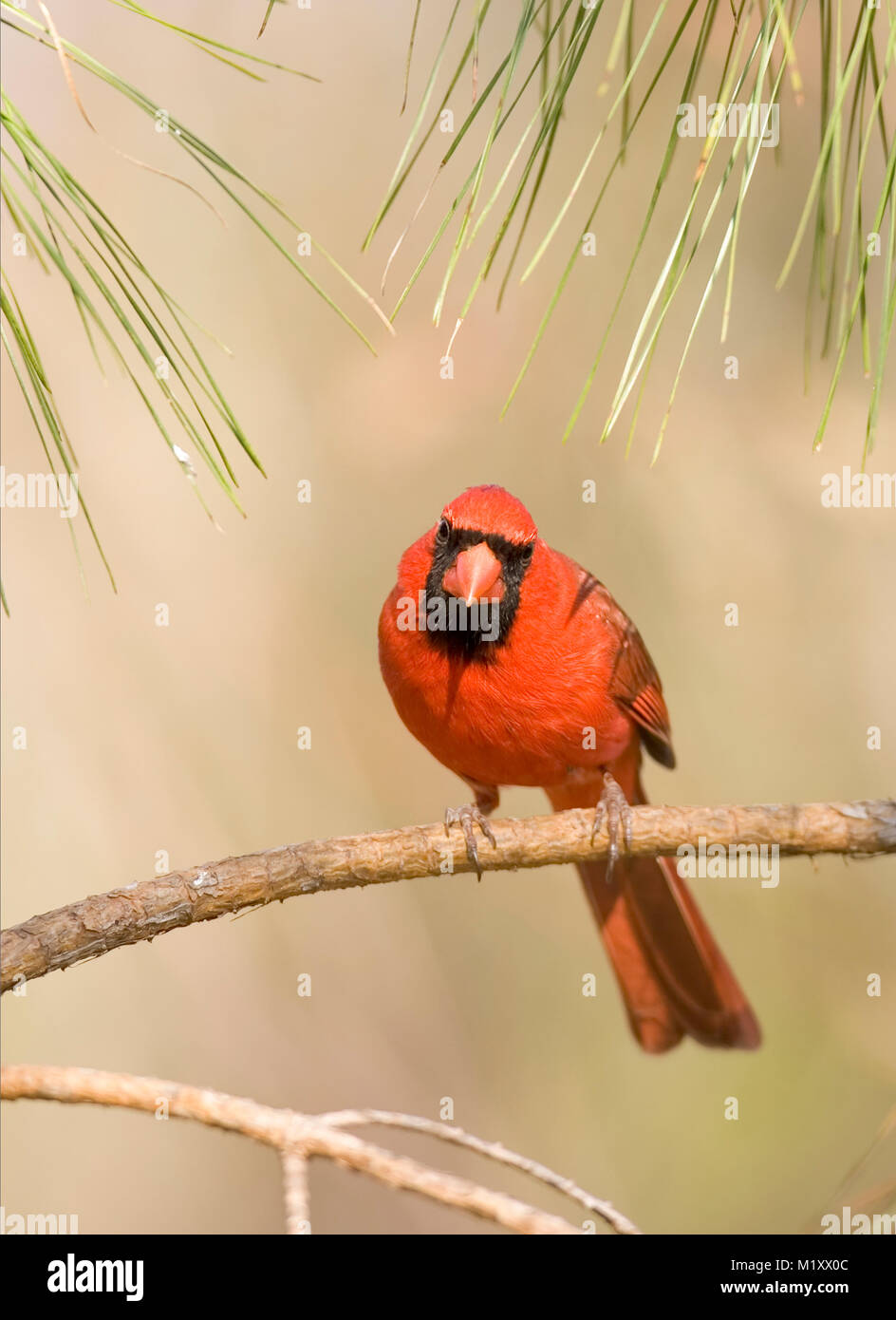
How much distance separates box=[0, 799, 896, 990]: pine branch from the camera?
6.07 ft

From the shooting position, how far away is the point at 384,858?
219cm

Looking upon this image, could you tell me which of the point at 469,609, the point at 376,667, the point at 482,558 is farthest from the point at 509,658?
the point at 376,667

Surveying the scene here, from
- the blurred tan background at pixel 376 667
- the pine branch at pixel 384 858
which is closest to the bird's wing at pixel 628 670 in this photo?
the pine branch at pixel 384 858

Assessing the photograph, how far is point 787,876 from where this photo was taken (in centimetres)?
468

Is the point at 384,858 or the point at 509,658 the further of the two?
the point at 509,658

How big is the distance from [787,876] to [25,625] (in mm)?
3020

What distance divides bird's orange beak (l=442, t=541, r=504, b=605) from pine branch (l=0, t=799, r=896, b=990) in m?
0.51

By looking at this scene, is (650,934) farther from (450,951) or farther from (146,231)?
(146,231)

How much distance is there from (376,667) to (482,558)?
209 centimetres

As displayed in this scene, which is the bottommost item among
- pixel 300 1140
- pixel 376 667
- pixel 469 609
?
pixel 300 1140

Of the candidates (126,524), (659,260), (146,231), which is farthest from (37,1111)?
(659,260)

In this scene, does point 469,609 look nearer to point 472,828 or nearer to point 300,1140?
point 472,828

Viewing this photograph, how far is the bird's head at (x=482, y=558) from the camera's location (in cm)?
268

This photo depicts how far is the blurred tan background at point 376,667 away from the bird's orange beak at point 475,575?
2.00 m
